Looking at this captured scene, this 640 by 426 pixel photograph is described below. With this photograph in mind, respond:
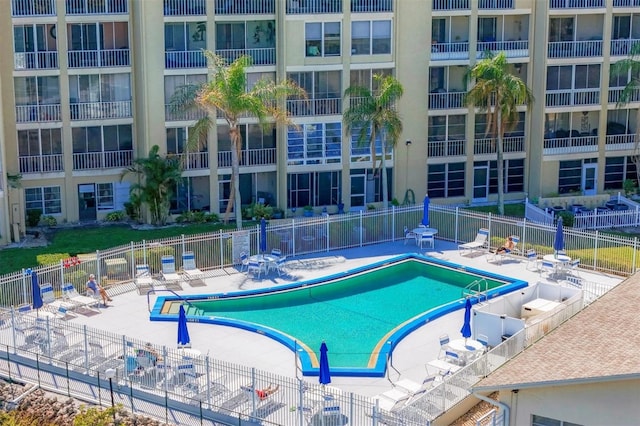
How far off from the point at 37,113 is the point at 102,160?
3.49 metres

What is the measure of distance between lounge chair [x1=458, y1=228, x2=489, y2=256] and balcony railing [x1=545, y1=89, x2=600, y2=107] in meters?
11.1

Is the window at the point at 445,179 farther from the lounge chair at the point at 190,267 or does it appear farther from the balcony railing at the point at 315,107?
the lounge chair at the point at 190,267

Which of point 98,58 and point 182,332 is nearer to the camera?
point 182,332

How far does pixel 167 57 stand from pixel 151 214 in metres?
7.02

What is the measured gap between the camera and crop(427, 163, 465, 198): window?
49781mm

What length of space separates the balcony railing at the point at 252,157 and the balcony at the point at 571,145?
43.8ft

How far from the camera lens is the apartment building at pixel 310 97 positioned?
45562 mm

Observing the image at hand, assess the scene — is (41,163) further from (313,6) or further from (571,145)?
(571,145)

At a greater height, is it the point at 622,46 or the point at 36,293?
the point at 622,46

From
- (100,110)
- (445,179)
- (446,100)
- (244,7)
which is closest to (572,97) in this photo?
(446,100)

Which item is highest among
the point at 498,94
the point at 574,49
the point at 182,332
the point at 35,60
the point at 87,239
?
the point at 574,49

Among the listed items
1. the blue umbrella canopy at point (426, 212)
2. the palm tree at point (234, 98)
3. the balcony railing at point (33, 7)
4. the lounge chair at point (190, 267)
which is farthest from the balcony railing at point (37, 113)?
the blue umbrella canopy at point (426, 212)

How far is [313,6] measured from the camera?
4638cm

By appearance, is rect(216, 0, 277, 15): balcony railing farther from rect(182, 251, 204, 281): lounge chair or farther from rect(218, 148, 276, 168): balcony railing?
rect(182, 251, 204, 281): lounge chair
